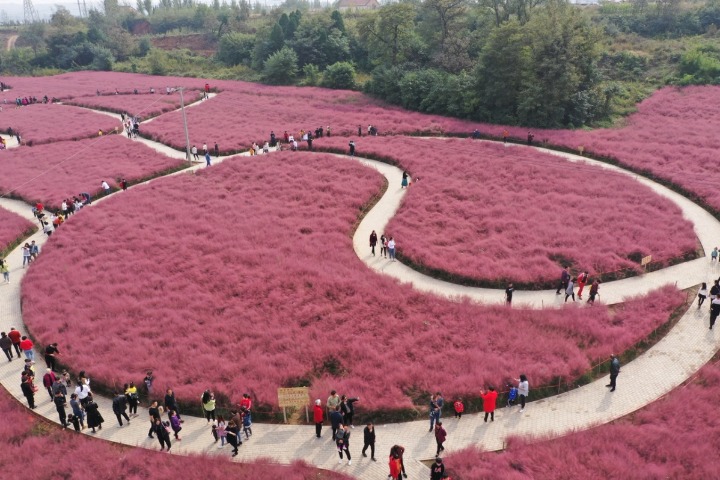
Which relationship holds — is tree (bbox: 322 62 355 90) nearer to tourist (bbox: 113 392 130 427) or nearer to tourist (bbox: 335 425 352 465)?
tourist (bbox: 113 392 130 427)

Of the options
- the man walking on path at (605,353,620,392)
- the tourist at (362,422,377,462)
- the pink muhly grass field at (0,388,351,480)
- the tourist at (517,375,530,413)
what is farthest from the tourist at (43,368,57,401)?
the man walking on path at (605,353,620,392)

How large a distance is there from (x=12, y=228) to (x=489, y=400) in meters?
32.0

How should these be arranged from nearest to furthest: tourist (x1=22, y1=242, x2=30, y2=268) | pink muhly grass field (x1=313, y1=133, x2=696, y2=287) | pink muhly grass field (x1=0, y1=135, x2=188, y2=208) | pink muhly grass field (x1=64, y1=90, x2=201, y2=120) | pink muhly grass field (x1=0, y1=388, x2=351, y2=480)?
pink muhly grass field (x1=0, y1=388, x2=351, y2=480) → pink muhly grass field (x1=313, y1=133, x2=696, y2=287) → tourist (x1=22, y1=242, x2=30, y2=268) → pink muhly grass field (x1=0, y1=135, x2=188, y2=208) → pink muhly grass field (x1=64, y1=90, x2=201, y2=120)

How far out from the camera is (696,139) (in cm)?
4450

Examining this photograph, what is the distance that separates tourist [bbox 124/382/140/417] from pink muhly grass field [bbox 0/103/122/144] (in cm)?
4440

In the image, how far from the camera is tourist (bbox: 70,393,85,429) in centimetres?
1739

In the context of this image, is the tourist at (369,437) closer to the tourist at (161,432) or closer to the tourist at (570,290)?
the tourist at (161,432)

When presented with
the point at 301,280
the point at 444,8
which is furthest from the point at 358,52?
the point at 301,280

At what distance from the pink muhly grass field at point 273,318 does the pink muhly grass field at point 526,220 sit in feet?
11.3

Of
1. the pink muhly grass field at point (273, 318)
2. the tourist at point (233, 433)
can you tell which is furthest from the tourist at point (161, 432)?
the pink muhly grass field at point (273, 318)

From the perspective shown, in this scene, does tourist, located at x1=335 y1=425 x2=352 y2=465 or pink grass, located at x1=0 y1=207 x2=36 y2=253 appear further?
pink grass, located at x1=0 y1=207 x2=36 y2=253

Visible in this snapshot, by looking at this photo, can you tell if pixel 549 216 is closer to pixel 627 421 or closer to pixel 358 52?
pixel 627 421

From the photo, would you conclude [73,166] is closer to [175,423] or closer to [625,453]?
[175,423]

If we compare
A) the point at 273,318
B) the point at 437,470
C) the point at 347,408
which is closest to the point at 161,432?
the point at 347,408
